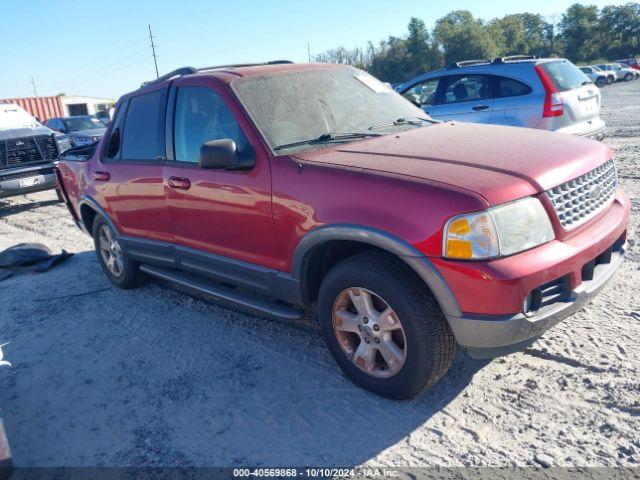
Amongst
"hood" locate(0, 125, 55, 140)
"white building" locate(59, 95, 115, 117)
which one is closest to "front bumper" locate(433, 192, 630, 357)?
"hood" locate(0, 125, 55, 140)

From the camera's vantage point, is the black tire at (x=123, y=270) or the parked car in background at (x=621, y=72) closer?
the black tire at (x=123, y=270)

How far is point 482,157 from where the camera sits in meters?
2.96

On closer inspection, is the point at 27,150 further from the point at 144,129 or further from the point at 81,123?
the point at 81,123

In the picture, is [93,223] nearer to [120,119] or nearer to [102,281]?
[102,281]

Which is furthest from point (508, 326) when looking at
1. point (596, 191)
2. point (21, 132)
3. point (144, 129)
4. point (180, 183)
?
point (21, 132)

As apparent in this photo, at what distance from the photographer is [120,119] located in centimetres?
498

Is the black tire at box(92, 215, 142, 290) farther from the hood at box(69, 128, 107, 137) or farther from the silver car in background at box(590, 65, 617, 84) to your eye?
the silver car in background at box(590, 65, 617, 84)

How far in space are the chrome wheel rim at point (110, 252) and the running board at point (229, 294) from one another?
1.29ft

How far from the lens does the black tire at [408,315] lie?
8.94ft

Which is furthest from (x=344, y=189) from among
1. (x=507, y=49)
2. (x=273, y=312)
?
(x=507, y=49)

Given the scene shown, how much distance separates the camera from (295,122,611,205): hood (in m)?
2.65

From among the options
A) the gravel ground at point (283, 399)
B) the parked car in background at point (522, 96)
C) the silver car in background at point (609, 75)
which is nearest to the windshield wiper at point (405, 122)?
the gravel ground at point (283, 399)

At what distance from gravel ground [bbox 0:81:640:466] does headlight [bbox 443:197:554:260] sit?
37.6 inches

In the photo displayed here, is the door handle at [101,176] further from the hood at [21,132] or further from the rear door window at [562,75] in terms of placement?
the rear door window at [562,75]
